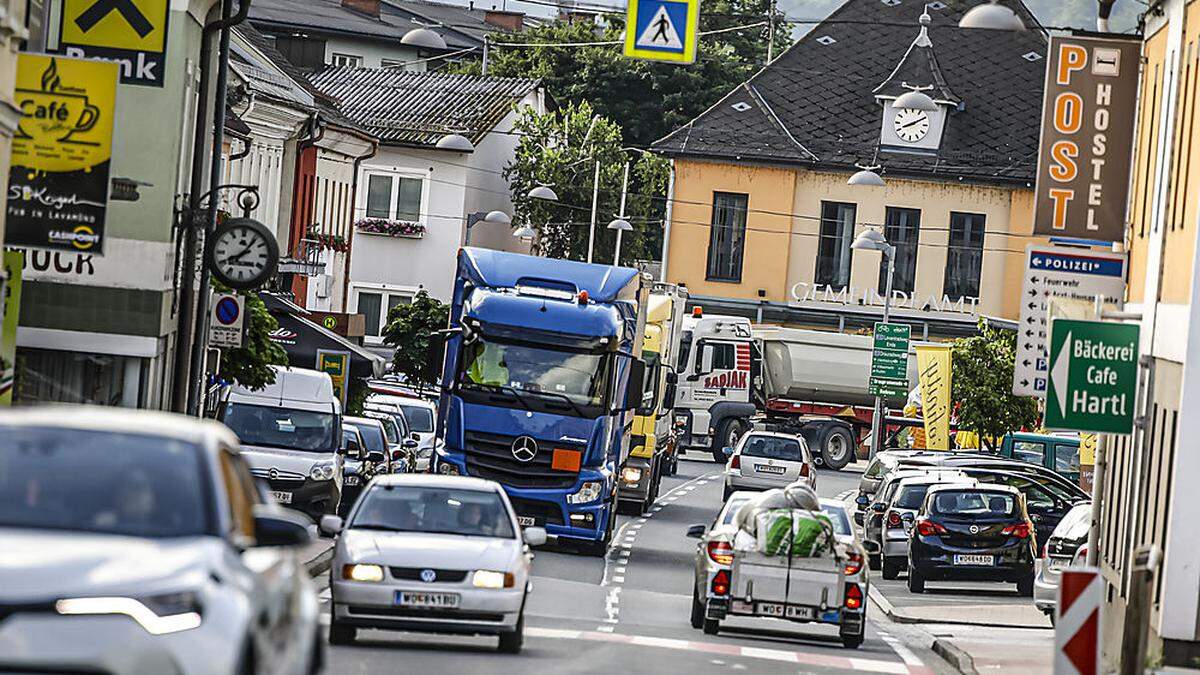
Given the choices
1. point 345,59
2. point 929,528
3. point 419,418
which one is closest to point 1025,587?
point 929,528

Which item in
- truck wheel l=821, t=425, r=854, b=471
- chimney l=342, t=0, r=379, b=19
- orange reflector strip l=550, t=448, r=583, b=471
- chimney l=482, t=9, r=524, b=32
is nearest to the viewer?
orange reflector strip l=550, t=448, r=583, b=471

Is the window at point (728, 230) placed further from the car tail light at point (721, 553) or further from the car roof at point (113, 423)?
the car roof at point (113, 423)

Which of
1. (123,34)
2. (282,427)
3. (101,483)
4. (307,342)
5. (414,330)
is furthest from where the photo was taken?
(414,330)

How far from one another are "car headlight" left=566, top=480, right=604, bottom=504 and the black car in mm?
4412

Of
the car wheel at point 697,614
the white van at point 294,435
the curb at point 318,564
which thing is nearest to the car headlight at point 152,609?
the car wheel at point 697,614

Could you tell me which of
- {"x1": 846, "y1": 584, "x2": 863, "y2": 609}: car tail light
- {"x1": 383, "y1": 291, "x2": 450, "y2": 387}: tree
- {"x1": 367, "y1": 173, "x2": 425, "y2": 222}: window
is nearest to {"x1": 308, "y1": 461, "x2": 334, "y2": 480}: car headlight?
{"x1": 846, "y1": 584, "x2": 863, "y2": 609}: car tail light

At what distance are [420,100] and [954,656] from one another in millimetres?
58353

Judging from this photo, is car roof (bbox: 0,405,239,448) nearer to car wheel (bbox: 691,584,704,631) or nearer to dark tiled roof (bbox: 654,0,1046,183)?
car wheel (bbox: 691,584,704,631)

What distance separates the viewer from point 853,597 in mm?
22375

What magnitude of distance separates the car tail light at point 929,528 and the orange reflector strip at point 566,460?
4.75 metres

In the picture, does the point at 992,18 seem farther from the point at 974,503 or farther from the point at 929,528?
the point at 929,528

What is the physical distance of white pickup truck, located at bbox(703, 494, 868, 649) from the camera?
22.0 meters

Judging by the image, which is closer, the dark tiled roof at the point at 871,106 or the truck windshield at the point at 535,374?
the truck windshield at the point at 535,374

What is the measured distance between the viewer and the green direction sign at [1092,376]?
18.8m
